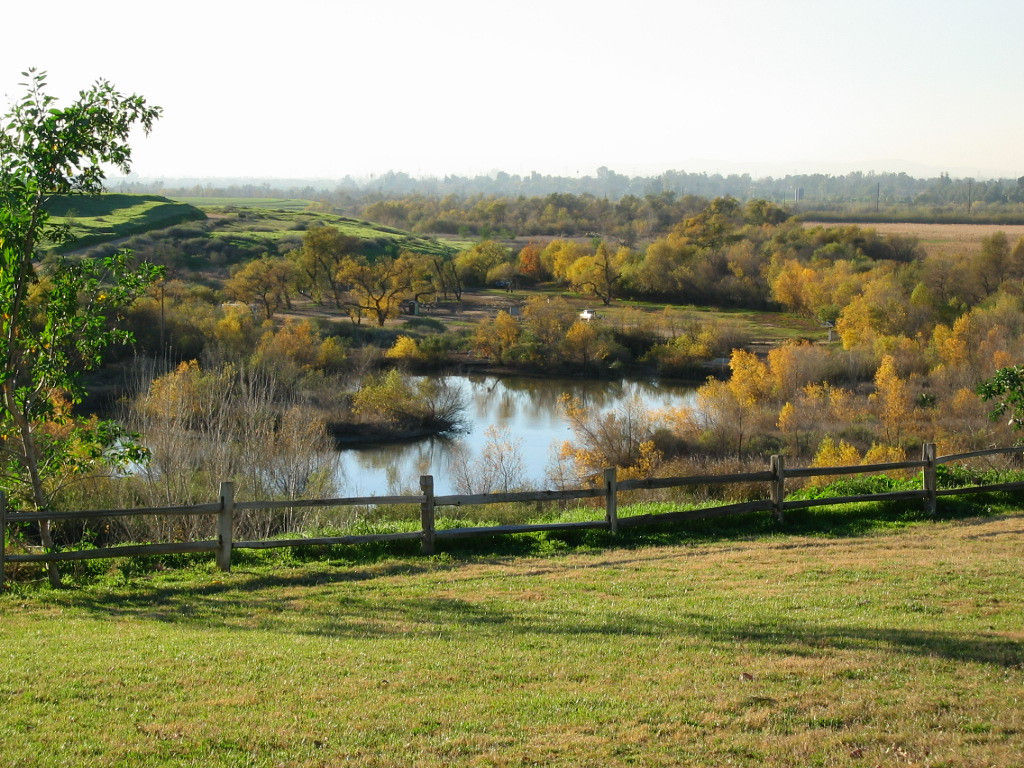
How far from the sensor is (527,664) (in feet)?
25.7

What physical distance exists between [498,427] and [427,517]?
3710 cm

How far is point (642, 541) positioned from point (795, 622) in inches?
180

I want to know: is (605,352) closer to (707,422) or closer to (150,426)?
(707,422)

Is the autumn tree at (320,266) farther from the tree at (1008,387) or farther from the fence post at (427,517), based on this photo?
the tree at (1008,387)

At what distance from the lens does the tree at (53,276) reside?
10.8 metres

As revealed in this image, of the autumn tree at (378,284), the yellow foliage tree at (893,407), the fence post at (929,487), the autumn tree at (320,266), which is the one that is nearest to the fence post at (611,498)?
the fence post at (929,487)

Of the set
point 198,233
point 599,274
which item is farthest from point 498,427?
point 198,233

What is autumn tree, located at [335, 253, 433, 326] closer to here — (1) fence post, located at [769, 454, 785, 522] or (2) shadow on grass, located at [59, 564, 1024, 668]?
(1) fence post, located at [769, 454, 785, 522]

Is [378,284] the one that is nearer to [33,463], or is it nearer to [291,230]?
[291,230]

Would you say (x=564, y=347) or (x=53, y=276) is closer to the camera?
(x=53, y=276)

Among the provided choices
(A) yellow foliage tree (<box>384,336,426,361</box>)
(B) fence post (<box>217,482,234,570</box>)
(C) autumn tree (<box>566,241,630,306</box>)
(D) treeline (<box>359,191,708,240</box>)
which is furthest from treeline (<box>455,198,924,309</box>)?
(B) fence post (<box>217,482,234,570</box>)

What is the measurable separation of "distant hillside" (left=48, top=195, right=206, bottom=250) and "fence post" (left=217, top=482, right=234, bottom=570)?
71640 mm

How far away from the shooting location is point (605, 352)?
6681cm

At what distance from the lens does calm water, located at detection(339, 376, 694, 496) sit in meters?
38.3
